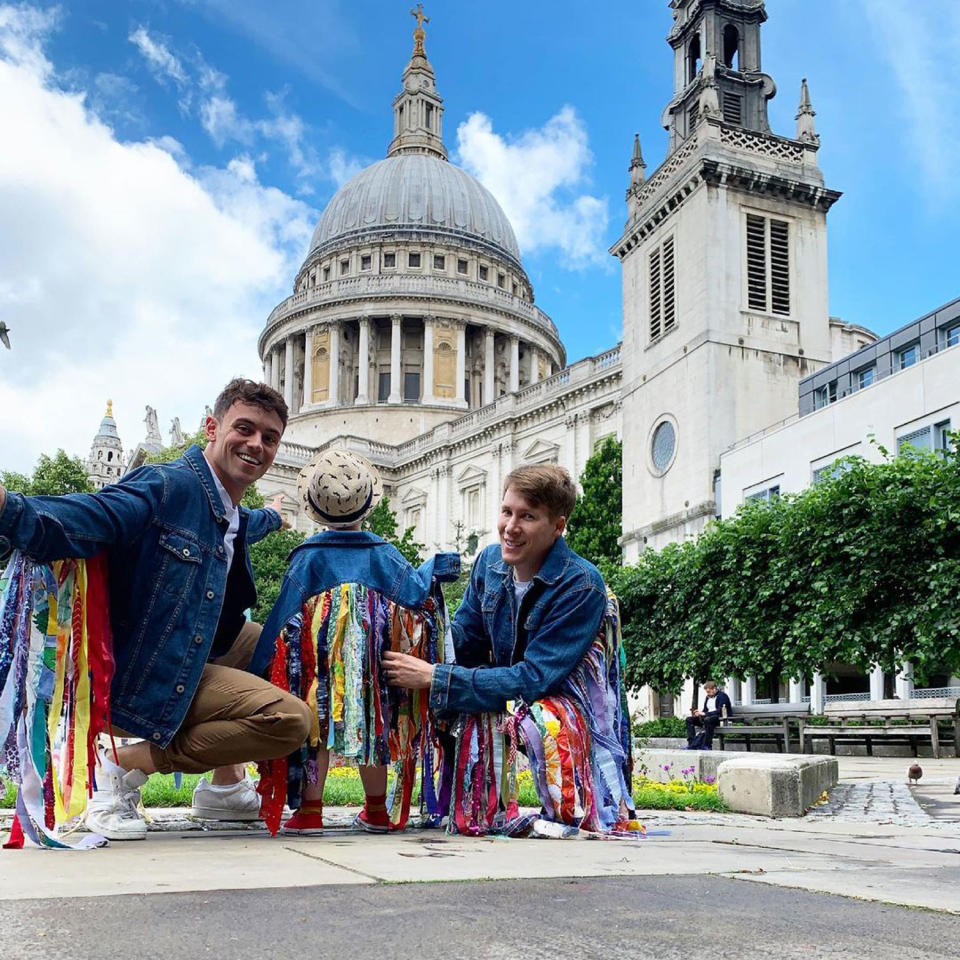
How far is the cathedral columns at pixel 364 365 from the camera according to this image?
2980 inches

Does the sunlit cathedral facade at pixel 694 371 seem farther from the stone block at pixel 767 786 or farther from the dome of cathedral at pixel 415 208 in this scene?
the stone block at pixel 767 786

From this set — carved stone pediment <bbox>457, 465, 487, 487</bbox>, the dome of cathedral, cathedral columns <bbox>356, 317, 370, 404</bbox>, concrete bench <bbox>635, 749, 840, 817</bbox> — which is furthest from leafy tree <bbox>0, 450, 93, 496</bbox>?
concrete bench <bbox>635, 749, 840, 817</bbox>

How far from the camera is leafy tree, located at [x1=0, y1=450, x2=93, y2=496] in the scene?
163 feet

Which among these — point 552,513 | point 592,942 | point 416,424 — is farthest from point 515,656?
point 416,424

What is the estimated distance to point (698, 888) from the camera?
313 centimetres

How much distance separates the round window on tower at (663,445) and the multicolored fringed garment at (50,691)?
3391 cm

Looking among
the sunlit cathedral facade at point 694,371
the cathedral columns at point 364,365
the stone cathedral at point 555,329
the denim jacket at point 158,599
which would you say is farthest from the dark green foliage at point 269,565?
the denim jacket at point 158,599

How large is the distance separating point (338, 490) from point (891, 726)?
17.3 m

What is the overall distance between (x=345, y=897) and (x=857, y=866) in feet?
6.67

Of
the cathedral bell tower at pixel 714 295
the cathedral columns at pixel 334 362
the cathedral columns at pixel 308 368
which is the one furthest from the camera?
the cathedral columns at pixel 308 368

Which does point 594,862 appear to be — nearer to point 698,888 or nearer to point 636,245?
point 698,888

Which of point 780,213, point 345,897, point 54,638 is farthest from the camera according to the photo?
point 780,213

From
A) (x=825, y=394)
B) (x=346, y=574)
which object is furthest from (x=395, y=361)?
(x=346, y=574)

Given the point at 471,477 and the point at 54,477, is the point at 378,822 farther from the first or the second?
the point at 471,477
